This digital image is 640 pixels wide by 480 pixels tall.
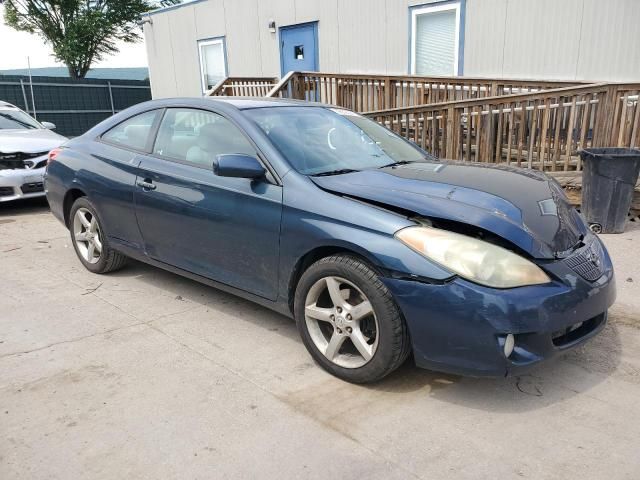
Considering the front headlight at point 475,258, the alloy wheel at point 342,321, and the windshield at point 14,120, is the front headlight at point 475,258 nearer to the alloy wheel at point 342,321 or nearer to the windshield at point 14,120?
the alloy wheel at point 342,321

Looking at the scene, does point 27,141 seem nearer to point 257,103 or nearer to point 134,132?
point 134,132

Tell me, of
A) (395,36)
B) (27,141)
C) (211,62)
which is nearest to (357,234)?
(27,141)

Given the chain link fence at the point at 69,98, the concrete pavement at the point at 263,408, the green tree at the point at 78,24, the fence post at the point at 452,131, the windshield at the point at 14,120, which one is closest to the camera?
the concrete pavement at the point at 263,408

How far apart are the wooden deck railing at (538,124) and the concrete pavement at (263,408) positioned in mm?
3023

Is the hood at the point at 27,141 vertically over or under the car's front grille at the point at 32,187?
over

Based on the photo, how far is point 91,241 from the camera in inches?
194

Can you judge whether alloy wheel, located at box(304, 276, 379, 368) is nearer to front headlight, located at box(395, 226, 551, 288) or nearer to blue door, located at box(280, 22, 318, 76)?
front headlight, located at box(395, 226, 551, 288)

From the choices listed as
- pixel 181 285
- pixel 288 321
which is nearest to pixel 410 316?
pixel 288 321

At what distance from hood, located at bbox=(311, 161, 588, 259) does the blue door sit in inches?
Answer: 341

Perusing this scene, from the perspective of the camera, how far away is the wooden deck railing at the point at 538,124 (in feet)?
20.5

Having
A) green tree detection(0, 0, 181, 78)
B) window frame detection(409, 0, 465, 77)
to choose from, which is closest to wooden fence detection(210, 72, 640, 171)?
window frame detection(409, 0, 465, 77)

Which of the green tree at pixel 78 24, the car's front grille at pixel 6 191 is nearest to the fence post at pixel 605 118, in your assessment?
the car's front grille at pixel 6 191

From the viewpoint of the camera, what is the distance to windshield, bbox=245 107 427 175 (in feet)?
11.5

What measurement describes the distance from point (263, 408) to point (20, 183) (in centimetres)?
634
